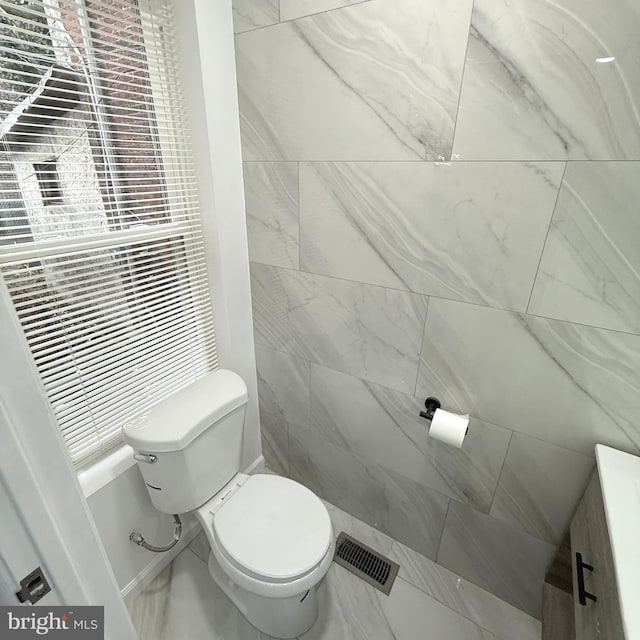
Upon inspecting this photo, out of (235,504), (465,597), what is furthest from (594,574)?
(235,504)

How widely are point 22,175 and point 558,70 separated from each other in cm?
145

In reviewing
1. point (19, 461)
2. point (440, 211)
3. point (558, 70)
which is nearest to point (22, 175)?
point (19, 461)

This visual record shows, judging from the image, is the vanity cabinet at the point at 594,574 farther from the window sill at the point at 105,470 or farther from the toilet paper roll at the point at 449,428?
the window sill at the point at 105,470

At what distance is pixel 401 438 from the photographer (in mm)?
1488

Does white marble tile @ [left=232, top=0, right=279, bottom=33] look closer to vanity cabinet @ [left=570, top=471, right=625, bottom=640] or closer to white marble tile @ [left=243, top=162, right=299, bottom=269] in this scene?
white marble tile @ [left=243, top=162, right=299, bottom=269]

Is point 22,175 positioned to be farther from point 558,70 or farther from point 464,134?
point 558,70

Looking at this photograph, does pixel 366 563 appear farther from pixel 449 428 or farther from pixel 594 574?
pixel 594 574

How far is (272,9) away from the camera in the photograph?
1.22 m

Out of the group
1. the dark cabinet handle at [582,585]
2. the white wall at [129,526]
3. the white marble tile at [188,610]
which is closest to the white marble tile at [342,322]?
the dark cabinet handle at [582,585]

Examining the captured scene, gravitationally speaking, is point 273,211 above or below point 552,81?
below

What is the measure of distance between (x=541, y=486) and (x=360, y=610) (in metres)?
0.90

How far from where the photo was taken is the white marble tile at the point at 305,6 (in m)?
1.10

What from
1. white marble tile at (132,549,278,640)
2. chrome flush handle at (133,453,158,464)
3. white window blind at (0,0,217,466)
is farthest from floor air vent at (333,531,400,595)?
white window blind at (0,0,217,466)

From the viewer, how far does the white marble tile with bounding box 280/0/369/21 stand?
1102mm
